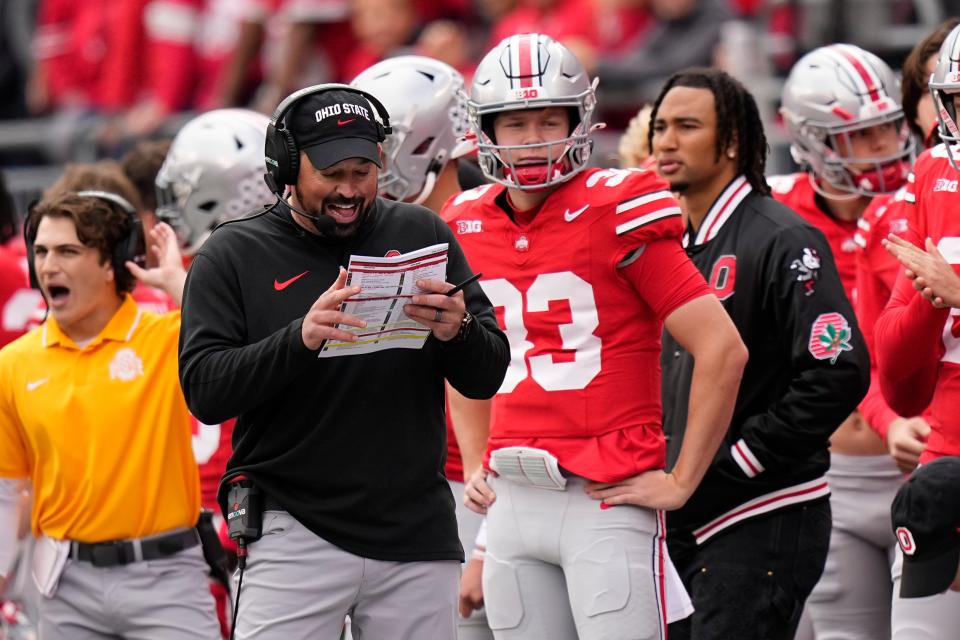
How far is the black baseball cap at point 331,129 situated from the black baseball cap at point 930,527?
4.90ft

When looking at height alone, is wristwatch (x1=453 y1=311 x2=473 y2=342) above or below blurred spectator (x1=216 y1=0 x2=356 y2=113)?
below

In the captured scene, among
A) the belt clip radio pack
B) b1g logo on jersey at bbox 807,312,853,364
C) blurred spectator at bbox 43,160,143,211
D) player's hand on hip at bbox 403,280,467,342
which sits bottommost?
the belt clip radio pack

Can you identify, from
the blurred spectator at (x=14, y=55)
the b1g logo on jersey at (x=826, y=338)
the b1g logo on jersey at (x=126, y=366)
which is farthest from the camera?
the blurred spectator at (x=14, y=55)

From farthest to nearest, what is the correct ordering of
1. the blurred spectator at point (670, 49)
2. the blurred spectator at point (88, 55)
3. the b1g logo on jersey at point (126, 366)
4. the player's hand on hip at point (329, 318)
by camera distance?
1. the blurred spectator at point (88, 55)
2. the blurred spectator at point (670, 49)
3. the b1g logo on jersey at point (126, 366)
4. the player's hand on hip at point (329, 318)

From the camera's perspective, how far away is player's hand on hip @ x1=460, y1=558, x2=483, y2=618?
504 cm

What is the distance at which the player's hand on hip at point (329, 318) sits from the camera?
3.70 m

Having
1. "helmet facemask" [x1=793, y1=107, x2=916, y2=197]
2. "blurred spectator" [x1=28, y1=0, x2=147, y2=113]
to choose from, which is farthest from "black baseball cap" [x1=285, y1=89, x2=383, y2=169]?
"blurred spectator" [x1=28, y1=0, x2=147, y2=113]

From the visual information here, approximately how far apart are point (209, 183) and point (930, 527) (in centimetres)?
327

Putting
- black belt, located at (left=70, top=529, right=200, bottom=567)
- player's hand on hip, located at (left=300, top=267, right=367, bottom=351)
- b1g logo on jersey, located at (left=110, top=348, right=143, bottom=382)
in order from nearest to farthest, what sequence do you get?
player's hand on hip, located at (left=300, top=267, right=367, bottom=351) → black belt, located at (left=70, top=529, right=200, bottom=567) → b1g logo on jersey, located at (left=110, top=348, right=143, bottom=382)

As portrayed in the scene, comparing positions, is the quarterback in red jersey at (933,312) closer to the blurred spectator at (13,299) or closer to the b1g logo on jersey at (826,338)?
the b1g logo on jersey at (826,338)

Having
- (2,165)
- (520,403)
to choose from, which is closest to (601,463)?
(520,403)

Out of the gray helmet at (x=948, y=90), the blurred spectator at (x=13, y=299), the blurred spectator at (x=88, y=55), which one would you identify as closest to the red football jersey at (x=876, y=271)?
the gray helmet at (x=948, y=90)

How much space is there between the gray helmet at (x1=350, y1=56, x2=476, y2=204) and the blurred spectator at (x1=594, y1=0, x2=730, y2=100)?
350 centimetres

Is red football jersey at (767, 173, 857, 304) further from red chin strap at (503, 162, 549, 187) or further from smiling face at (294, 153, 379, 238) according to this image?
smiling face at (294, 153, 379, 238)
